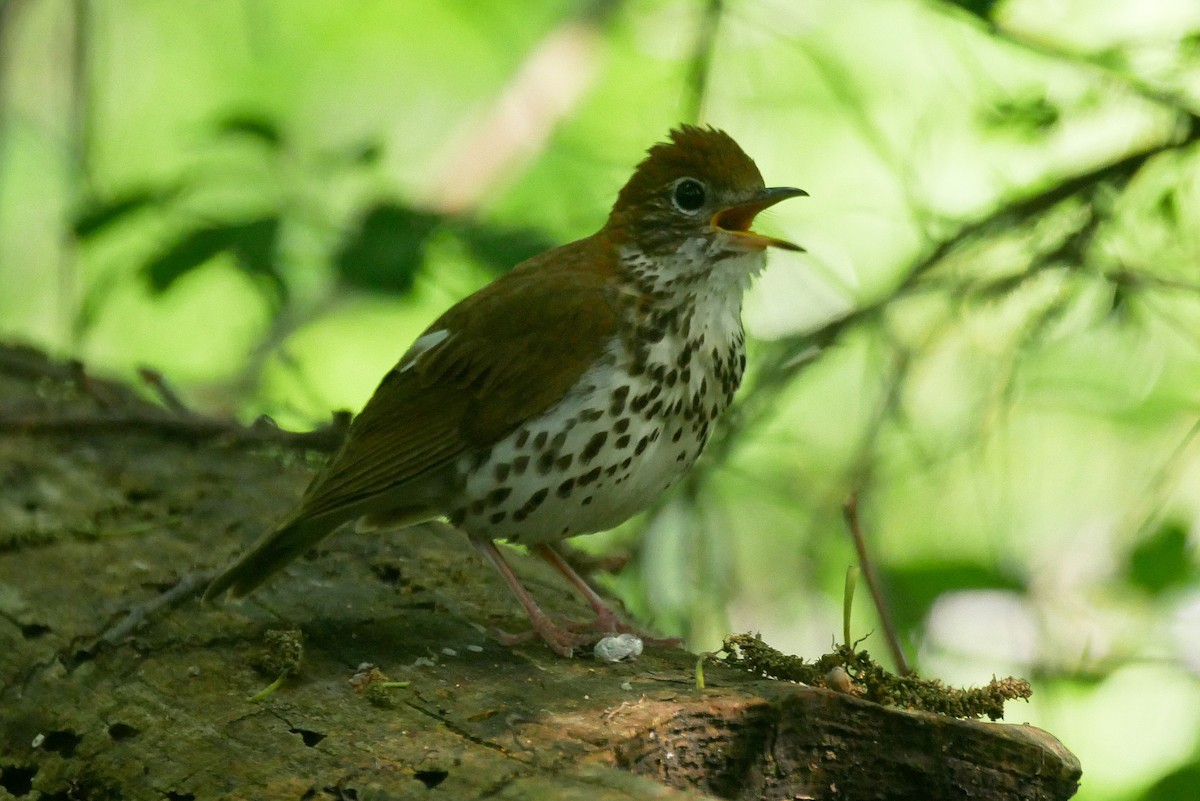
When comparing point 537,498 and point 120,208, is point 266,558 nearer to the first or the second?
point 537,498

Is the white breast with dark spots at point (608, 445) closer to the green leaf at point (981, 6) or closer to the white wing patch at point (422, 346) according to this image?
the white wing patch at point (422, 346)

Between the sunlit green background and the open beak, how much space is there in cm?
62

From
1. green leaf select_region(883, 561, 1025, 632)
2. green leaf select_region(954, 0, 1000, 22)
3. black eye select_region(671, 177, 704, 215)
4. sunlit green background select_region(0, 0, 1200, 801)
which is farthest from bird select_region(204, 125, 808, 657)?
green leaf select_region(883, 561, 1025, 632)

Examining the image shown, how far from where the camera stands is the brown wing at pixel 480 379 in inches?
126

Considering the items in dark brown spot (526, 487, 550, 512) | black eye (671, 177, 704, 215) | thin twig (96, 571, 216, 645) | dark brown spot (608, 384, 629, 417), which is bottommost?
thin twig (96, 571, 216, 645)

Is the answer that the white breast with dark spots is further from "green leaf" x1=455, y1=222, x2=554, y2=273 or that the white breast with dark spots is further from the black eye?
"green leaf" x1=455, y1=222, x2=554, y2=273

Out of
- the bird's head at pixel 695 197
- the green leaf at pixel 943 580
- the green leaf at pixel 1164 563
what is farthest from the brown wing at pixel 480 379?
the green leaf at pixel 1164 563

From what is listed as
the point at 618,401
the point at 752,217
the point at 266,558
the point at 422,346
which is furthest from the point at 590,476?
the point at 752,217

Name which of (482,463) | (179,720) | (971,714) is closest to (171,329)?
(482,463)

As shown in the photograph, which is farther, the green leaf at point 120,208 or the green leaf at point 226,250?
the green leaf at point 120,208

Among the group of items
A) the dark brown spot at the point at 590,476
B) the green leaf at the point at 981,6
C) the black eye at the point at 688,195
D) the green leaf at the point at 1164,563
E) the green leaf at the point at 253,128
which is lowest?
the dark brown spot at the point at 590,476

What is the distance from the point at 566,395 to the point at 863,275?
2272mm

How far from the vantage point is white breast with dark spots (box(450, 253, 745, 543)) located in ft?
10.4

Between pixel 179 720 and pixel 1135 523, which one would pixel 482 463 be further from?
pixel 1135 523
